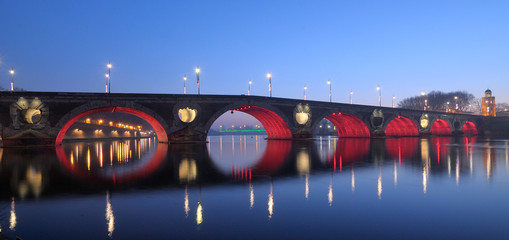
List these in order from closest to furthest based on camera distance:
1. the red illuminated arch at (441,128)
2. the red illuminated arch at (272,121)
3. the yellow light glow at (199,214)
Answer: the yellow light glow at (199,214), the red illuminated arch at (272,121), the red illuminated arch at (441,128)

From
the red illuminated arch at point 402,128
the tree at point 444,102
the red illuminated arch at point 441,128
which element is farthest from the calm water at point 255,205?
the tree at point 444,102

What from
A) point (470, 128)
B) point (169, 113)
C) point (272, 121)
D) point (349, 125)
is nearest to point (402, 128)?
point (349, 125)

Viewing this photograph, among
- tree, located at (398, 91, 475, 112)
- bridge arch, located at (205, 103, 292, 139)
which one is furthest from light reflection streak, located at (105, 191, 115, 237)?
tree, located at (398, 91, 475, 112)

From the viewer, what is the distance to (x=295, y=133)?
1956 inches

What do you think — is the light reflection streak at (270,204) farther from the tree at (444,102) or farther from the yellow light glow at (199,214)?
the tree at (444,102)

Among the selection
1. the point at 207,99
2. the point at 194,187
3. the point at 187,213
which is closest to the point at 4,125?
the point at 207,99

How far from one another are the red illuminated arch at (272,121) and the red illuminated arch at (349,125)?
10.7m

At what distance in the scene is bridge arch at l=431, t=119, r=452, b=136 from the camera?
8288cm

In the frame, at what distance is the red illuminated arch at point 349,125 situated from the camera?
60.7 metres

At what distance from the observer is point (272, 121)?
52625 mm

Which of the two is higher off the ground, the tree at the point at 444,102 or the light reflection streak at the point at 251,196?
the tree at the point at 444,102

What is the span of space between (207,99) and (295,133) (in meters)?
15.0

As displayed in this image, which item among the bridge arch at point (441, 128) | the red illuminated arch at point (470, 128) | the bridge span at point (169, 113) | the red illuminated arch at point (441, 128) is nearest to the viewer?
the bridge span at point (169, 113)

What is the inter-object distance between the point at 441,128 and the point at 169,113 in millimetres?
73908
